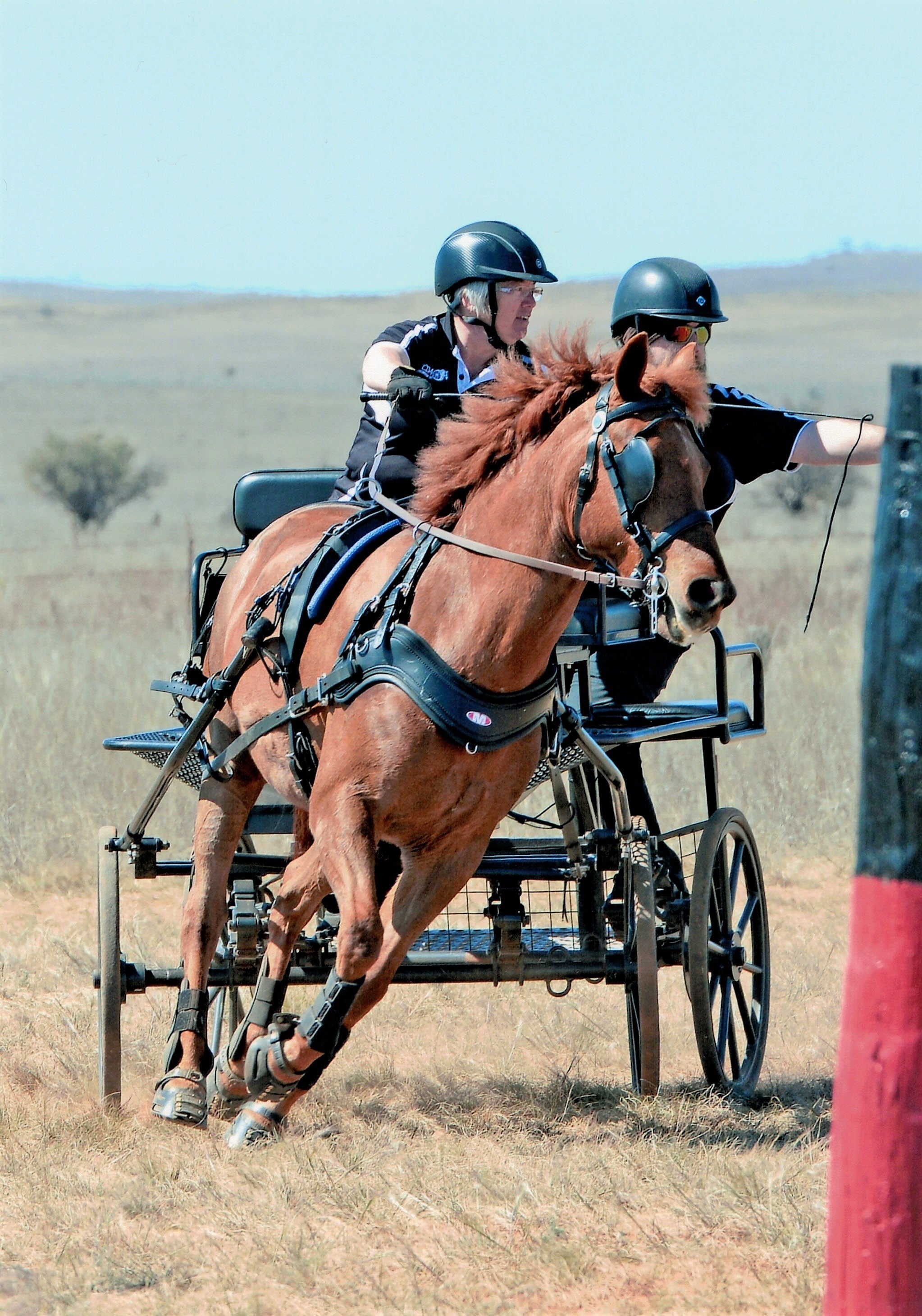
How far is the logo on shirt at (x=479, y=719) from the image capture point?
4852 millimetres

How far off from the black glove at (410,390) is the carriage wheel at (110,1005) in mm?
1958

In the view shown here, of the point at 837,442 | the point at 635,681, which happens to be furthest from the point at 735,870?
the point at 837,442

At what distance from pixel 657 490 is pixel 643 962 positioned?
6.55ft

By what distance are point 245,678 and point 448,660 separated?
1305 mm

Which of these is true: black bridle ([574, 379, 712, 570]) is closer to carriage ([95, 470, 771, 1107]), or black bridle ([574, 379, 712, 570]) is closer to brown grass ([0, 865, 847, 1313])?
carriage ([95, 470, 771, 1107])

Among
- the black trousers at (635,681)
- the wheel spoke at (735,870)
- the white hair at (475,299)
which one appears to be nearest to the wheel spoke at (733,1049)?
the wheel spoke at (735,870)

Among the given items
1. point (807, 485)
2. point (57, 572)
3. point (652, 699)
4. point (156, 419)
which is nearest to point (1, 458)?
point (156, 419)

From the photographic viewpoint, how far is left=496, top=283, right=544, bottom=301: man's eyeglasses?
19.7 feet

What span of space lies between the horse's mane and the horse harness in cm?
7

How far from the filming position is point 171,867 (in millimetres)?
6238

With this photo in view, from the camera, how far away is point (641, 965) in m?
5.82

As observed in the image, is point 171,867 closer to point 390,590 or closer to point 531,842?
point 531,842

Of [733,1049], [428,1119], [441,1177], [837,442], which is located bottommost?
[428,1119]

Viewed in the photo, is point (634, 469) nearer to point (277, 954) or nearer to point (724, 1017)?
point (277, 954)
